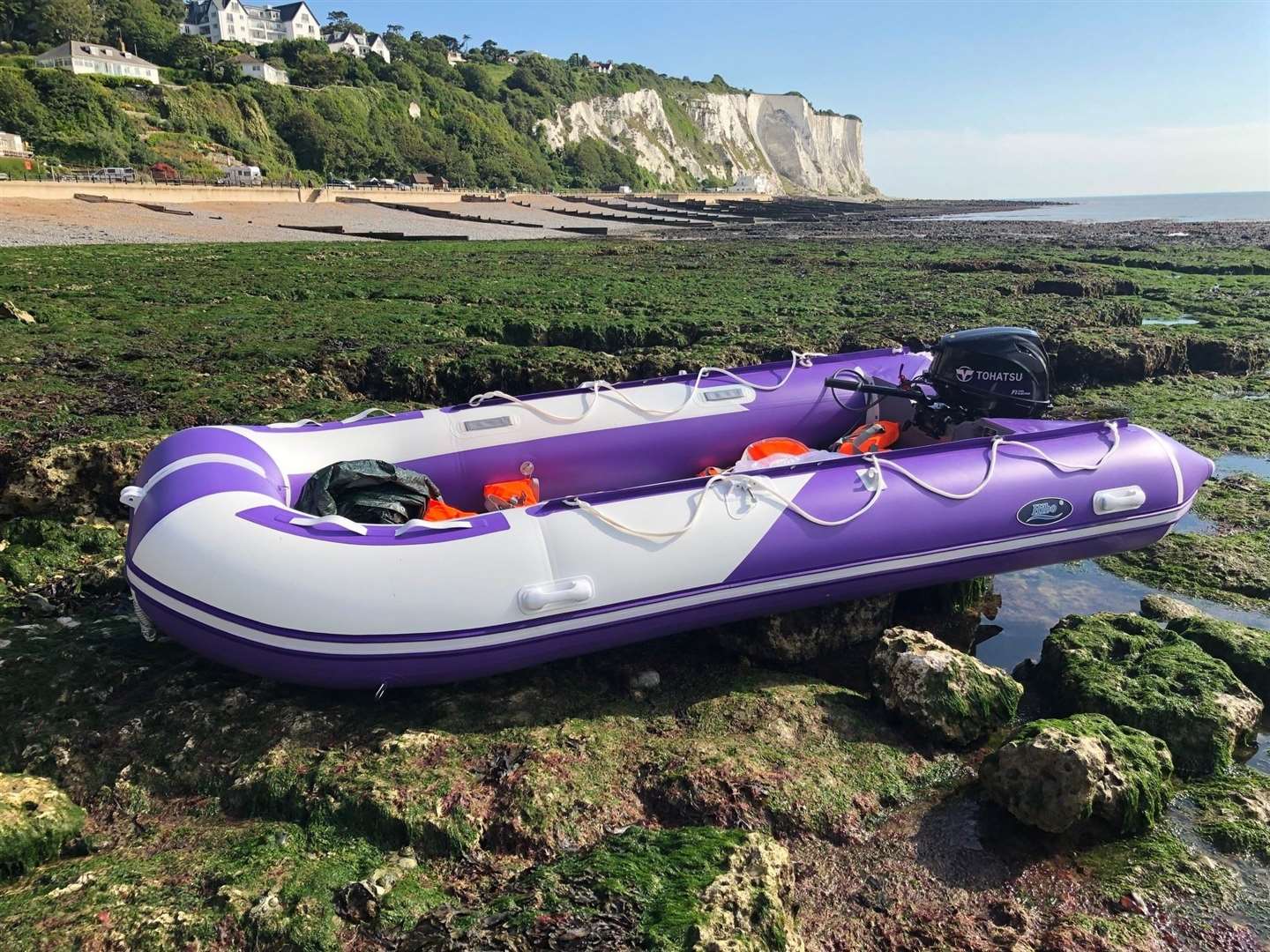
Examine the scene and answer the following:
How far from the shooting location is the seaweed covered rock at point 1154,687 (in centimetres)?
291

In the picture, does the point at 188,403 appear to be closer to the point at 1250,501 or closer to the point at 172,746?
the point at 172,746

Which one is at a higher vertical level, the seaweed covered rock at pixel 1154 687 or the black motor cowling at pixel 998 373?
the black motor cowling at pixel 998 373

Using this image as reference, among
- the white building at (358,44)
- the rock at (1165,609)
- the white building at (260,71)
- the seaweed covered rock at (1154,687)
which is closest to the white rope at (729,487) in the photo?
the seaweed covered rock at (1154,687)

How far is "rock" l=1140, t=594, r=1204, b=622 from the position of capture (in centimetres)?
374

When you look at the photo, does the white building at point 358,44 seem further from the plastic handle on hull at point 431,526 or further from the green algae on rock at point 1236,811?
the green algae on rock at point 1236,811

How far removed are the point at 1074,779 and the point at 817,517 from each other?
1.31 m

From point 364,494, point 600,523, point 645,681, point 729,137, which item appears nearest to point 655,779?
point 645,681

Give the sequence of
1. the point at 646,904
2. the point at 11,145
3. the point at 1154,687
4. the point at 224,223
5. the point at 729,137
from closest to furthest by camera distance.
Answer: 1. the point at 646,904
2. the point at 1154,687
3. the point at 224,223
4. the point at 11,145
5. the point at 729,137

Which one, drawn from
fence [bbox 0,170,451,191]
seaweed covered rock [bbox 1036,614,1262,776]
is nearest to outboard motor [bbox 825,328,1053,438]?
seaweed covered rock [bbox 1036,614,1262,776]

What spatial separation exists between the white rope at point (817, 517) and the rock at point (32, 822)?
1883 millimetres

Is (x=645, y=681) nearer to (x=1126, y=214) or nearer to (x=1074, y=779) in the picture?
(x=1074, y=779)

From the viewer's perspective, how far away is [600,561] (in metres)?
3.00

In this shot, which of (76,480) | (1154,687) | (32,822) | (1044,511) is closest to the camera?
(32,822)

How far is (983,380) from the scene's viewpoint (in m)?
4.64
